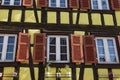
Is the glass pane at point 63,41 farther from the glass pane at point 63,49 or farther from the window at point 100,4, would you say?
the window at point 100,4

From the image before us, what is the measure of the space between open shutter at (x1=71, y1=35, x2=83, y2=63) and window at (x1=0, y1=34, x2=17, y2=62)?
2.46 m

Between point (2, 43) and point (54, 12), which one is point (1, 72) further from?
point (54, 12)

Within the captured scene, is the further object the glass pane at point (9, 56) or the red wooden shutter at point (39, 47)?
the glass pane at point (9, 56)

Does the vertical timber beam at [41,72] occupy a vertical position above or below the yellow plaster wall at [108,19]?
below

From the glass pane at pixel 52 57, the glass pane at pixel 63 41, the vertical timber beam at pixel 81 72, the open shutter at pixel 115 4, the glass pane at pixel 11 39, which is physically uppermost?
the open shutter at pixel 115 4

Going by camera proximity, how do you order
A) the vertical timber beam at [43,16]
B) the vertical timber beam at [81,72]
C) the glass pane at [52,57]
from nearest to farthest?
the vertical timber beam at [81,72] < the glass pane at [52,57] < the vertical timber beam at [43,16]

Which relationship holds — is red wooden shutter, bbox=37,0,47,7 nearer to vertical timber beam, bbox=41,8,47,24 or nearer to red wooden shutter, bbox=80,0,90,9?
vertical timber beam, bbox=41,8,47,24

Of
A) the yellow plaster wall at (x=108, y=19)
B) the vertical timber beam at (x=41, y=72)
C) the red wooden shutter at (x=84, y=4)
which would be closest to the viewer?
the vertical timber beam at (x=41, y=72)

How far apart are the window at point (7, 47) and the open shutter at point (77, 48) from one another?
2.46 meters

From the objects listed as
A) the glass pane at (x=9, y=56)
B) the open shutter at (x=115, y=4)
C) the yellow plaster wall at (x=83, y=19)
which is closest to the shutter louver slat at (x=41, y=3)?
the yellow plaster wall at (x=83, y=19)

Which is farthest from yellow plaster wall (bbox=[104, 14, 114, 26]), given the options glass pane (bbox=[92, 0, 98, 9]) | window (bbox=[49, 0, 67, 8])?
window (bbox=[49, 0, 67, 8])

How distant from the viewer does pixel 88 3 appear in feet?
42.1

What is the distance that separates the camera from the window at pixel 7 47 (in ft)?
36.5

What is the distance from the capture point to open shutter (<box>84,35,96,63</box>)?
36.7 ft
